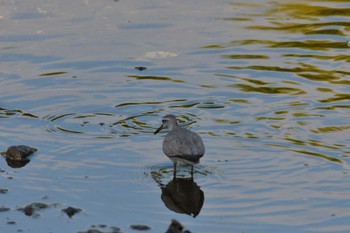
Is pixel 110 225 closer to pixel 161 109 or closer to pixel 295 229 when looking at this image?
pixel 295 229

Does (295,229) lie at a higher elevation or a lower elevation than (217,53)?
lower

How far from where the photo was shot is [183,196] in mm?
11914

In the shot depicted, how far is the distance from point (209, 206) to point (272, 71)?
20.1ft

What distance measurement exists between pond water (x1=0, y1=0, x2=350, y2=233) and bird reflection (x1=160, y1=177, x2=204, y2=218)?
0.08 ft

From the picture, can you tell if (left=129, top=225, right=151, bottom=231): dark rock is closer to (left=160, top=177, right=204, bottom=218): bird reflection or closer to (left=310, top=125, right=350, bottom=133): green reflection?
(left=160, top=177, right=204, bottom=218): bird reflection

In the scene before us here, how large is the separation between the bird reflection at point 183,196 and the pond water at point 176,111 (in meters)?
0.03

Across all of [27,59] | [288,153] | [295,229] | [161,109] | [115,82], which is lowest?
[295,229]

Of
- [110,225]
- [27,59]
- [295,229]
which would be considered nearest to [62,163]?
[110,225]

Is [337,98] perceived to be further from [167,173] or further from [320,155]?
[167,173]

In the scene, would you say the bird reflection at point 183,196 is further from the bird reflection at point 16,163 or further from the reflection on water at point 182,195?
the bird reflection at point 16,163

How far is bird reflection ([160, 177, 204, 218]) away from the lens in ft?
37.5

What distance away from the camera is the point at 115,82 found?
1658 cm

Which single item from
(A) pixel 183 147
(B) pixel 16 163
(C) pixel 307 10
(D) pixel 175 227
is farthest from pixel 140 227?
(C) pixel 307 10

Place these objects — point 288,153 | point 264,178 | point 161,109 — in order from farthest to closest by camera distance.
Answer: point 161,109 → point 288,153 → point 264,178
